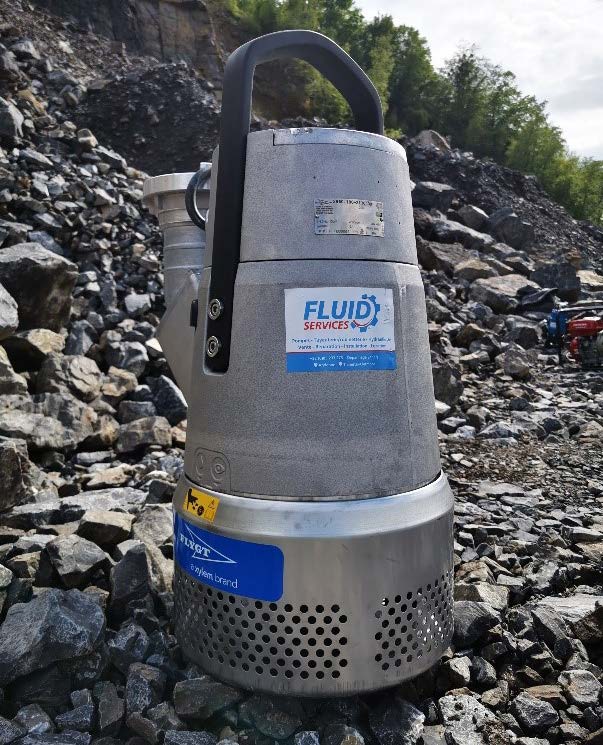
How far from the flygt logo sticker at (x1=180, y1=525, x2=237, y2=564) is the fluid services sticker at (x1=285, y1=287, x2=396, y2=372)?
450 millimetres

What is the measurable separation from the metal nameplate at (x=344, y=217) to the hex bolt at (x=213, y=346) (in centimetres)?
34

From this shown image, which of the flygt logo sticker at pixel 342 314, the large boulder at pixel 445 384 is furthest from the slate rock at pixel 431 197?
the flygt logo sticker at pixel 342 314

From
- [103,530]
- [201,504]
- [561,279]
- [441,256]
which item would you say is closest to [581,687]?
Result: [201,504]

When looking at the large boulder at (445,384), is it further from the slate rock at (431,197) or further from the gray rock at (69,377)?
the slate rock at (431,197)

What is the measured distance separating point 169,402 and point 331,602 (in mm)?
2724

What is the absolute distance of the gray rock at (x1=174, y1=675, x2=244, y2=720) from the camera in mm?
1424

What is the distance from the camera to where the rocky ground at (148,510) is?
1.45 metres

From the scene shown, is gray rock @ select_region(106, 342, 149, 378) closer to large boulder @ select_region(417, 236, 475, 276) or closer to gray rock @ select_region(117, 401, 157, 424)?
gray rock @ select_region(117, 401, 157, 424)

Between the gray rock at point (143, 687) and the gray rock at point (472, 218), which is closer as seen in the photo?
the gray rock at point (143, 687)

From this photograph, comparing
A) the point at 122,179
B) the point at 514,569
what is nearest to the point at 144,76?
the point at 122,179

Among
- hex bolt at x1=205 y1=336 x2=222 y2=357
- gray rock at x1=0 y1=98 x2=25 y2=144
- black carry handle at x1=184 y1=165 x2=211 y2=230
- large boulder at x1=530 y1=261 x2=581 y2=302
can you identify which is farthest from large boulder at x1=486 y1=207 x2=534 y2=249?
hex bolt at x1=205 y1=336 x2=222 y2=357

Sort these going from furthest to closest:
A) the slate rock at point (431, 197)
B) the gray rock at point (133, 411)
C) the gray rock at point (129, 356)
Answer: the slate rock at point (431, 197), the gray rock at point (129, 356), the gray rock at point (133, 411)

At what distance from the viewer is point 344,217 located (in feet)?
4.64

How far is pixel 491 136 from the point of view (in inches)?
1185
